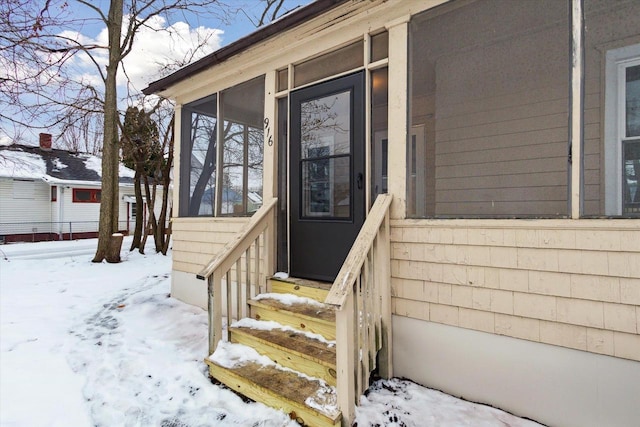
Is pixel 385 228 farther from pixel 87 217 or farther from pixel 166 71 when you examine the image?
pixel 87 217

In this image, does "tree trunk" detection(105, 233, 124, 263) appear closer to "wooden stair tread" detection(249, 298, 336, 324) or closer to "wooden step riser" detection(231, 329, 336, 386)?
"wooden stair tread" detection(249, 298, 336, 324)

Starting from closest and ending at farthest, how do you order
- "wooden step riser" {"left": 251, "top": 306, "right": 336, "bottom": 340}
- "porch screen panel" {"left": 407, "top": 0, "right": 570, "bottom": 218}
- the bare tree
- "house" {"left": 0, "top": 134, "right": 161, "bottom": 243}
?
1. "porch screen panel" {"left": 407, "top": 0, "right": 570, "bottom": 218}
2. "wooden step riser" {"left": 251, "top": 306, "right": 336, "bottom": 340}
3. the bare tree
4. "house" {"left": 0, "top": 134, "right": 161, "bottom": 243}

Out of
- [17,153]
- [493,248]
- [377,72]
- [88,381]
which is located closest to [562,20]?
[377,72]

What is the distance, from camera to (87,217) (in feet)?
53.1

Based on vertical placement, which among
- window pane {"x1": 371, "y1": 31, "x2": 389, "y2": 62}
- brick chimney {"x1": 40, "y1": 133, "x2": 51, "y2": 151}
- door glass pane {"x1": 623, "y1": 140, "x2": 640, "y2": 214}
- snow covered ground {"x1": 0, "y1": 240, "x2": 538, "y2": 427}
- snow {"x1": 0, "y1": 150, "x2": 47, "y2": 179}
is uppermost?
brick chimney {"x1": 40, "y1": 133, "x2": 51, "y2": 151}

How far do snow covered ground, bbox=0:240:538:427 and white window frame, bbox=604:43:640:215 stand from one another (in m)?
1.53

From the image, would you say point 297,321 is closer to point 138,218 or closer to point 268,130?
point 268,130

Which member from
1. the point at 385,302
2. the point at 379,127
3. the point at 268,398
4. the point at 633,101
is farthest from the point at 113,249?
the point at 633,101

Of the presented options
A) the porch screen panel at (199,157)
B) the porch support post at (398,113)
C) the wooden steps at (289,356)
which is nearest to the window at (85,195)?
the porch screen panel at (199,157)

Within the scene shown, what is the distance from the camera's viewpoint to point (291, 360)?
2494 millimetres

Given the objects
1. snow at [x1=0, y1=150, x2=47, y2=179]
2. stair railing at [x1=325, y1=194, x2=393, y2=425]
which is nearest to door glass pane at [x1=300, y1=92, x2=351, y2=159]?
stair railing at [x1=325, y1=194, x2=393, y2=425]

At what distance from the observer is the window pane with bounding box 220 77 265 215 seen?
385cm

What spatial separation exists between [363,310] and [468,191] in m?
1.20

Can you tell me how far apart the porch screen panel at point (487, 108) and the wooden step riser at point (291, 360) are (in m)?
1.36
